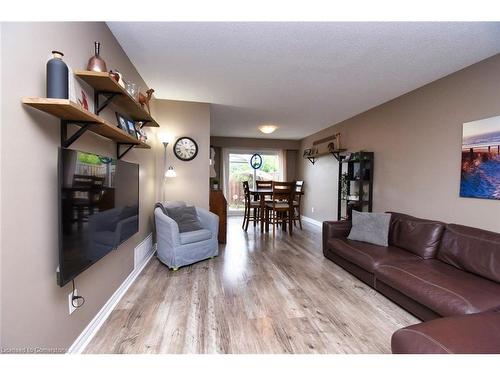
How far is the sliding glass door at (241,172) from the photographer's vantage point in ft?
24.5

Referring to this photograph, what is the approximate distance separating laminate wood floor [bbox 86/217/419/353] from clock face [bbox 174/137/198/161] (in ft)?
5.60

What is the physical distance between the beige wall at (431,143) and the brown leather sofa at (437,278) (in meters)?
0.32

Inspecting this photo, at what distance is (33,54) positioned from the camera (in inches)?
46.8

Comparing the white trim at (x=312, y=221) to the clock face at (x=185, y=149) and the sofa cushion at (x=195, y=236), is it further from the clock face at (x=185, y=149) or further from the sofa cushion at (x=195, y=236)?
the clock face at (x=185, y=149)

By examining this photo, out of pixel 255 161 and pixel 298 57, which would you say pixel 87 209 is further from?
pixel 255 161

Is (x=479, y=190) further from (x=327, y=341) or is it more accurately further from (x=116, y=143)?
(x=116, y=143)

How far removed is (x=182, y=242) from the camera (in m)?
3.07

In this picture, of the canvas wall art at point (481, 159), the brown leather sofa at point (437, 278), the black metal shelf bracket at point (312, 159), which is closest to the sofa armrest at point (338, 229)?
the brown leather sofa at point (437, 278)

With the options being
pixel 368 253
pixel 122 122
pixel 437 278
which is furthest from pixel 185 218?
pixel 437 278

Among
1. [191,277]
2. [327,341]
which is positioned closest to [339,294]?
[327,341]

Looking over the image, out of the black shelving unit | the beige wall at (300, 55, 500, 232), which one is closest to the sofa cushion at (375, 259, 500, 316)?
the beige wall at (300, 55, 500, 232)

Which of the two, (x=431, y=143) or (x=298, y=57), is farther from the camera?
(x=431, y=143)

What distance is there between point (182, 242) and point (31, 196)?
2002 mm
